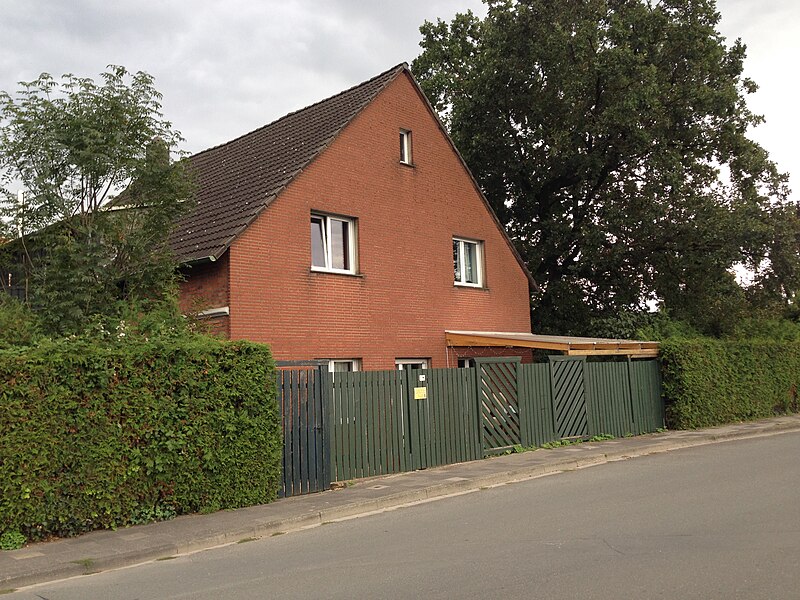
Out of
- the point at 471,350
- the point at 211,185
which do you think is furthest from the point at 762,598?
the point at 211,185

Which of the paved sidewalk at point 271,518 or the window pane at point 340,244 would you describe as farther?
the window pane at point 340,244

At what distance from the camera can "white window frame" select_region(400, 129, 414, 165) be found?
1869 cm

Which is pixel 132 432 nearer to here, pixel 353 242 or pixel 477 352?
pixel 353 242

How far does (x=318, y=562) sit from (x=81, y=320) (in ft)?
19.1

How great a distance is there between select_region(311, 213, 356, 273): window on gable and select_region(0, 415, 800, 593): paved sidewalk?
526cm

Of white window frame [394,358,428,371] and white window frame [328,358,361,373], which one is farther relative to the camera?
white window frame [394,358,428,371]

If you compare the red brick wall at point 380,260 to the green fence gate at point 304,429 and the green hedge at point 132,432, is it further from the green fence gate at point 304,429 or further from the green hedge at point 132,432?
the green hedge at point 132,432

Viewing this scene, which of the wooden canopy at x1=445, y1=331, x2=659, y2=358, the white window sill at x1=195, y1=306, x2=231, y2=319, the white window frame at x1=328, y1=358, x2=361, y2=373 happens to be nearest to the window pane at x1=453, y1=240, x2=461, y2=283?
the wooden canopy at x1=445, y1=331, x2=659, y2=358

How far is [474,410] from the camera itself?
14430mm

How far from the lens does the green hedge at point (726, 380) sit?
64.0 feet

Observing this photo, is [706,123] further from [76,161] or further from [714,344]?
[76,161]

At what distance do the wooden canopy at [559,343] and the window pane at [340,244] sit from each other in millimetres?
3374

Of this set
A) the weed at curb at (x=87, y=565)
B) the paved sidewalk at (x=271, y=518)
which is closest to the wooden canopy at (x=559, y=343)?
the paved sidewalk at (x=271, y=518)

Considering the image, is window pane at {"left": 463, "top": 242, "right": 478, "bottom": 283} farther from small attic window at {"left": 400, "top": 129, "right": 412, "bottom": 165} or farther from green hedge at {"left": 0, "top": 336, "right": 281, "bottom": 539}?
green hedge at {"left": 0, "top": 336, "right": 281, "bottom": 539}
